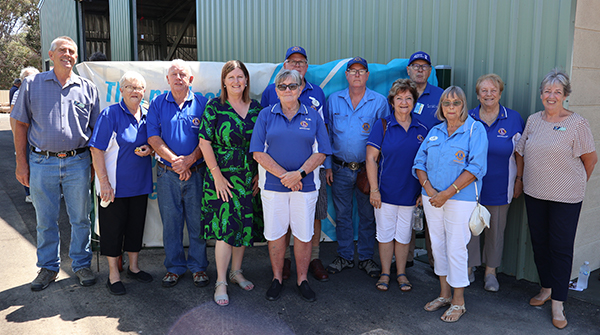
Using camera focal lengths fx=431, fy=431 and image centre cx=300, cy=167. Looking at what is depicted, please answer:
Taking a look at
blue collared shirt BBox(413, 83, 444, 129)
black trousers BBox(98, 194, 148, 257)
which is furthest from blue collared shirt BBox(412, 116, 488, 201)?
black trousers BBox(98, 194, 148, 257)

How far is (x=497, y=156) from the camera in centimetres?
357

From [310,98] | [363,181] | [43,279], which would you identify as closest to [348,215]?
[363,181]

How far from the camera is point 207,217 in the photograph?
3545mm

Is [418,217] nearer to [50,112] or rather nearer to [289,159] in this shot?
[289,159]

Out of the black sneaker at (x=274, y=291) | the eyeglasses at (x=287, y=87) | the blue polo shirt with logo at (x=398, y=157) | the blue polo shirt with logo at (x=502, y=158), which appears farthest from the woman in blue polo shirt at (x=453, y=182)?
the black sneaker at (x=274, y=291)

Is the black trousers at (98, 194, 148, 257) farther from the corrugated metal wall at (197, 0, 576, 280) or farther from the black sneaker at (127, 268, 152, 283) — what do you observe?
the corrugated metal wall at (197, 0, 576, 280)

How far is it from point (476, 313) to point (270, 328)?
5.30 ft

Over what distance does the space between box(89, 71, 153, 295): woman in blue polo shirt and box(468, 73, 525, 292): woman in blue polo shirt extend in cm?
285

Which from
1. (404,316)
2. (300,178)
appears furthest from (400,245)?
(300,178)

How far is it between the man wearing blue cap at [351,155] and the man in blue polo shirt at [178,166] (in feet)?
3.97

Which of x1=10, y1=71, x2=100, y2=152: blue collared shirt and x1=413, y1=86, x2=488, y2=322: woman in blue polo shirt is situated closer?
x1=413, y1=86, x2=488, y2=322: woman in blue polo shirt

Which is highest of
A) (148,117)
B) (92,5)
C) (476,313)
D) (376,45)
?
(92,5)

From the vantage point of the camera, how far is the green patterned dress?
3.47 m

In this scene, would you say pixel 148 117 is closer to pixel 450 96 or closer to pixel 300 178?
pixel 300 178
